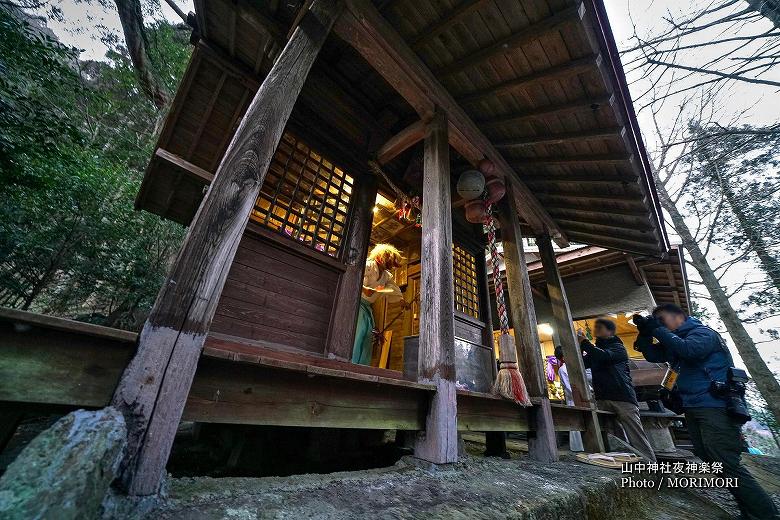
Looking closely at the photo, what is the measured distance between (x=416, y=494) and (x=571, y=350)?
16.6ft

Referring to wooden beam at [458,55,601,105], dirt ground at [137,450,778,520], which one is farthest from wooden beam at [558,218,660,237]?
dirt ground at [137,450,778,520]

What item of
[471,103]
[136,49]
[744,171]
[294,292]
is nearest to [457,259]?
[471,103]

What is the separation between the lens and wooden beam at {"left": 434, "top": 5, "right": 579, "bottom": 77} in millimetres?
3174

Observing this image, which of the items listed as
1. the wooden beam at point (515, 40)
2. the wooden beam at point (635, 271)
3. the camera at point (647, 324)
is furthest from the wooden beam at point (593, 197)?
the wooden beam at point (635, 271)

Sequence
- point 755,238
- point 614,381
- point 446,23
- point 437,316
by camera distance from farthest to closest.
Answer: point 755,238 < point 614,381 < point 446,23 < point 437,316

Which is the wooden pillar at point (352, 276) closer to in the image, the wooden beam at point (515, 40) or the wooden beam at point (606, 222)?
the wooden beam at point (515, 40)

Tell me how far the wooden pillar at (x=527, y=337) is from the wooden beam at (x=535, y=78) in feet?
5.82

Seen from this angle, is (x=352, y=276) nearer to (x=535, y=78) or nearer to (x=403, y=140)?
(x=403, y=140)

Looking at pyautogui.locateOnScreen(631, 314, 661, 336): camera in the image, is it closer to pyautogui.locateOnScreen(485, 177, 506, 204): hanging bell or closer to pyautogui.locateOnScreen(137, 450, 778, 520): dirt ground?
pyautogui.locateOnScreen(137, 450, 778, 520): dirt ground

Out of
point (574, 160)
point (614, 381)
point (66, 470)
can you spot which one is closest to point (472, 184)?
point (574, 160)

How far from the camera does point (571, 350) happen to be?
570 centimetres

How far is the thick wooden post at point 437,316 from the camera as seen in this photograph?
2.62 m

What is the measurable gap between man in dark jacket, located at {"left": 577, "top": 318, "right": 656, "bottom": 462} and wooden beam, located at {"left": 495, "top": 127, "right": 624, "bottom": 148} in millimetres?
3331

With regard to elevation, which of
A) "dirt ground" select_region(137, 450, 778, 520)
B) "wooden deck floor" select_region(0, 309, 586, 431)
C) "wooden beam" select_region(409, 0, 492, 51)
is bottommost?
"dirt ground" select_region(137, 450, 778, 520)
